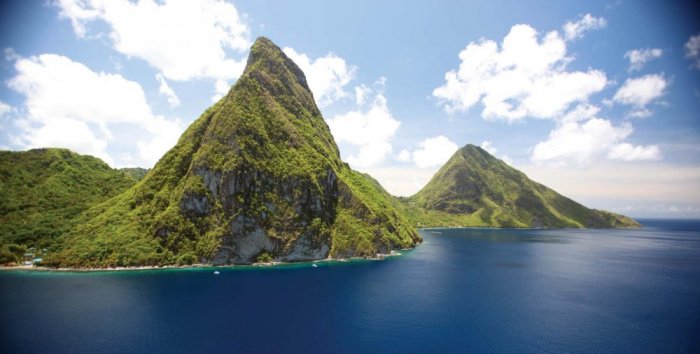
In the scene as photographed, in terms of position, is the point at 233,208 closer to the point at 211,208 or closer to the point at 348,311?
the point at 211,208

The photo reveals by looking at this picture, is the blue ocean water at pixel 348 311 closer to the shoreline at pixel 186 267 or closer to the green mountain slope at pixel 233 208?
the shoreline at pixel 186 267

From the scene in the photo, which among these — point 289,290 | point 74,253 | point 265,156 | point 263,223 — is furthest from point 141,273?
point 265,156

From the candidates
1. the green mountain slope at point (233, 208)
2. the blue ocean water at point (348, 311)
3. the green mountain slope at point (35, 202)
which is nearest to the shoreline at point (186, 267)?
the green mountain slope at point (233, 208)

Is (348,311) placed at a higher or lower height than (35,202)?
lower

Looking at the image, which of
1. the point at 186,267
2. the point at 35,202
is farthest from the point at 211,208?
the point at 35,202

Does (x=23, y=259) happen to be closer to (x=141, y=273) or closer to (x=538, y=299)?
(x=141, y=273)

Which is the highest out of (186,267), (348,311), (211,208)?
Answer: (211,208)

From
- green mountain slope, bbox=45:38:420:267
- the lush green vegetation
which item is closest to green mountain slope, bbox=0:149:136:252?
the lush green vegetation
